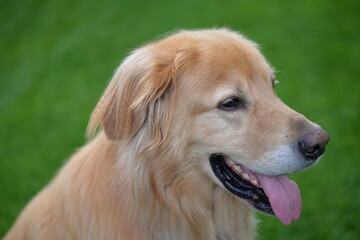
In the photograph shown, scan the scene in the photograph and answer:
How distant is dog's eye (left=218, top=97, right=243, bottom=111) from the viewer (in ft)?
9.55

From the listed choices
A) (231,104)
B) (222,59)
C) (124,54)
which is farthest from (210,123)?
(124,54)

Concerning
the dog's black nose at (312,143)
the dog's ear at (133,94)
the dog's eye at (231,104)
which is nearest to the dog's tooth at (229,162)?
the dog's eye at (231,104)

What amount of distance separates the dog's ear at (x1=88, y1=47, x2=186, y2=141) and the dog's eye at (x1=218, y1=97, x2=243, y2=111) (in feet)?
1.32

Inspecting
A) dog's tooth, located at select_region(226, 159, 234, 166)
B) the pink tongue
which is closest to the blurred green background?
the pink tongue

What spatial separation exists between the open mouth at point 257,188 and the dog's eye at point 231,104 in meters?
0.35

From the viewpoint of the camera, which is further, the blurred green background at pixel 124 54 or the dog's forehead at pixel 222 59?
the blurred green background at pixel 124 54

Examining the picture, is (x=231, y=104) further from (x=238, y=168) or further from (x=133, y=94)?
(x=133, y=94)

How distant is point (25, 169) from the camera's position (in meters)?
5.98

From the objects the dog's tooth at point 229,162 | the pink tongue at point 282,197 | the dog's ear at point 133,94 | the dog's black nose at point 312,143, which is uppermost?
the dog's ear at point 133,94

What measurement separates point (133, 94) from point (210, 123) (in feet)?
1.86

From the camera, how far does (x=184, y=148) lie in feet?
9.75

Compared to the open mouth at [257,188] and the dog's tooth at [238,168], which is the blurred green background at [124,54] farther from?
the dog's tooth at [238,168]

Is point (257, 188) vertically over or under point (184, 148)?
under

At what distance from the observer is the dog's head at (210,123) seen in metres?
2.86
